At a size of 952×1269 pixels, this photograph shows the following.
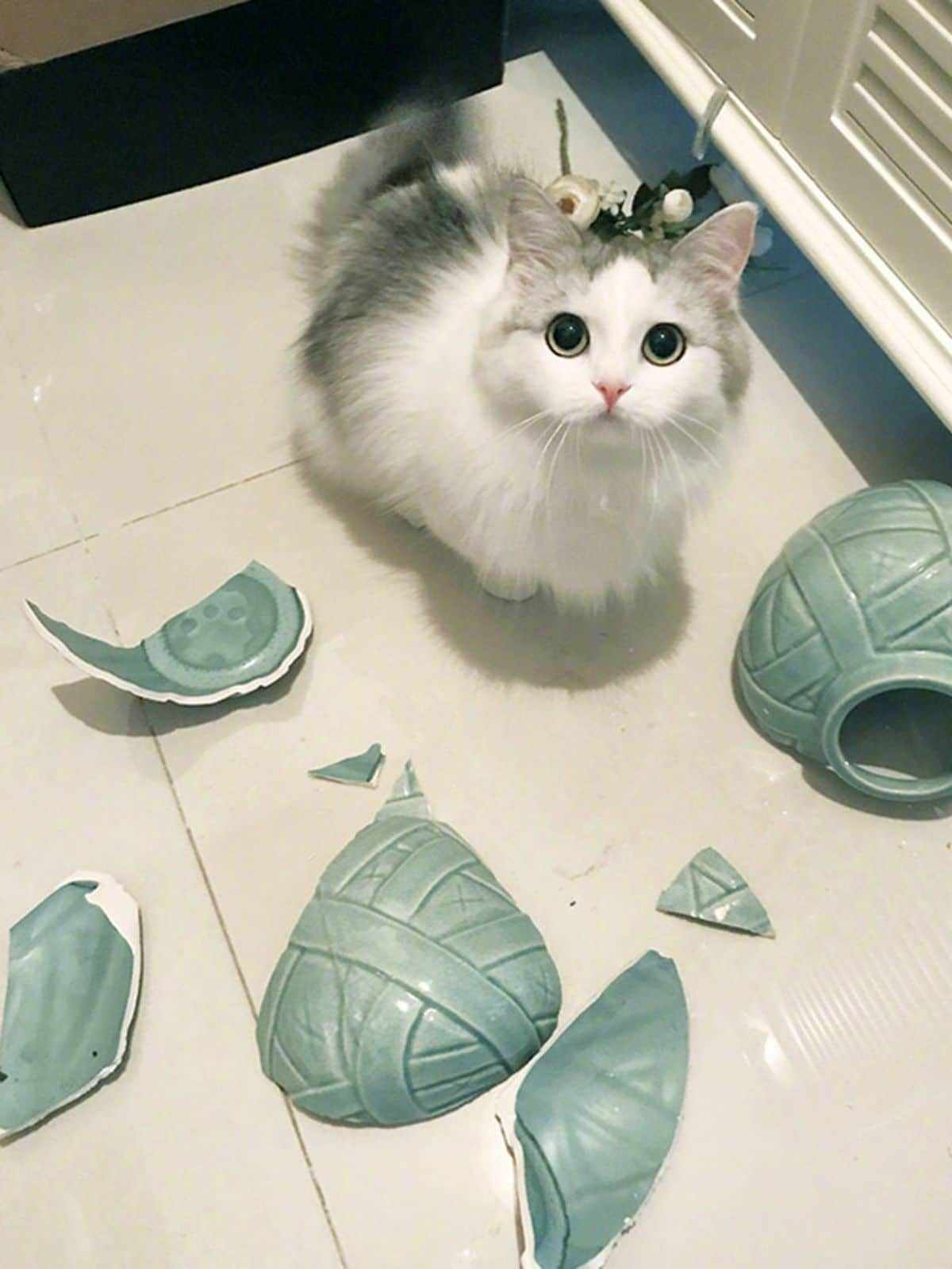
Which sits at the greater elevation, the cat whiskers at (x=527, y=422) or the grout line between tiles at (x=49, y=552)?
the cat whiskers at (x=527, y=422)

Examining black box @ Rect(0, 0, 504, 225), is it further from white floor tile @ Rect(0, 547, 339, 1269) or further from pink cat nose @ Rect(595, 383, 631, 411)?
pink cat nose @ Rect(595, 383, 631, 411)

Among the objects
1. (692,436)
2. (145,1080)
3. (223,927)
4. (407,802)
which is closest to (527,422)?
(692,436)

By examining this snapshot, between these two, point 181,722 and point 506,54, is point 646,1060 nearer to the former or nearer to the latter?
point 181,722

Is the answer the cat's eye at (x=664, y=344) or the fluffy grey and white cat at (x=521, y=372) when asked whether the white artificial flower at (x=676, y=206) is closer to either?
the fluffy grey and white cat at (x=521, y=372)

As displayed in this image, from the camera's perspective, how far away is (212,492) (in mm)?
1387

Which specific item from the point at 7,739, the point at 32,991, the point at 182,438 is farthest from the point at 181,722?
the point at 182,438

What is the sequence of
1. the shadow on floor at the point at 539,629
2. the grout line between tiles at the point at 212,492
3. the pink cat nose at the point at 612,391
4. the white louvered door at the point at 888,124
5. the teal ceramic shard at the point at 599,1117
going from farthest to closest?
the grout line between tiles at the point at 212,492
the shadow on floor at the point at 539,629
the white louvered door at the point at 888,124
the teal ceramic shard at the point at 599,1117
the pink cat nose at the point at 612,391

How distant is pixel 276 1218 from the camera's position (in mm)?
981

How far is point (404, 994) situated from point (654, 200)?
1.17 metres

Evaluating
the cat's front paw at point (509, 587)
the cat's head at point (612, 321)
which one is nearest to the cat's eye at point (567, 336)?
the cat's head at point (612, 321)

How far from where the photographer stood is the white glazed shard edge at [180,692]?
1137 millimetres

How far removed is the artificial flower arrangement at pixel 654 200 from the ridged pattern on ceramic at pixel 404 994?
91 cm

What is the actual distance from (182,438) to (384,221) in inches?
17.4

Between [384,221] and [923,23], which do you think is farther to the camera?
Answer: [384,221]
